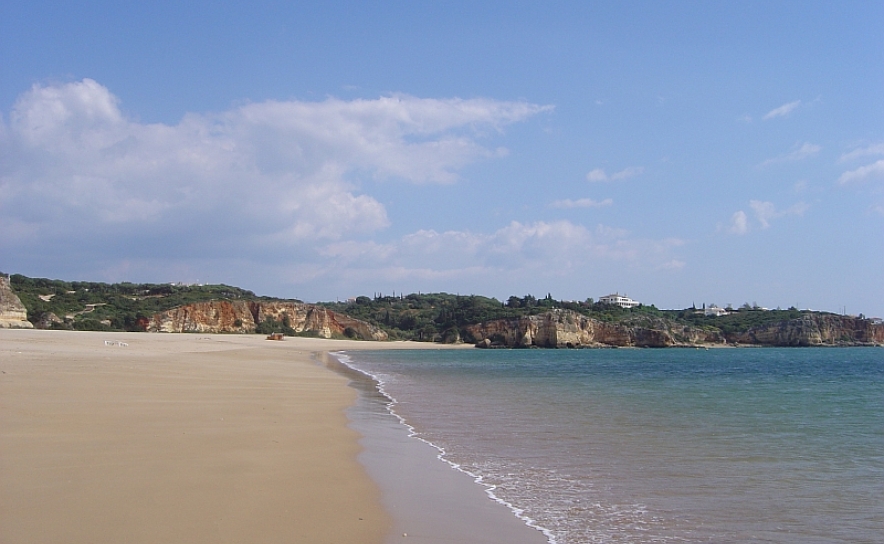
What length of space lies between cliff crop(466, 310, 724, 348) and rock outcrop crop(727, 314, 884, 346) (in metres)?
10.3

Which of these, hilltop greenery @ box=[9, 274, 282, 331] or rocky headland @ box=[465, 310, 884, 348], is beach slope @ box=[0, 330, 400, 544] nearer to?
hilltop greenery @ box=[9, 274, 282, 331]

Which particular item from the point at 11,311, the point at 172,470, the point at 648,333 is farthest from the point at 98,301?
the point at 648,333

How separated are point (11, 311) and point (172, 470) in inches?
2321

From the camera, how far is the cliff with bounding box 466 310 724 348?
103438 millimetres

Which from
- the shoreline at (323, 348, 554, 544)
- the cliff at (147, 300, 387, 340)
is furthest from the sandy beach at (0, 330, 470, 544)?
the cliff at (147, 300, 387, 340)

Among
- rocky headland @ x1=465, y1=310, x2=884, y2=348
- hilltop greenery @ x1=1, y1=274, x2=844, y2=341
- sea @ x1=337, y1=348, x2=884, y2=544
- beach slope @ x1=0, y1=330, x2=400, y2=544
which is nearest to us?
beach slope @ x1=0, y1=330, x2=400, y2=544

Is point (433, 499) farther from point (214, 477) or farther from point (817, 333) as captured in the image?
point (817, 333)

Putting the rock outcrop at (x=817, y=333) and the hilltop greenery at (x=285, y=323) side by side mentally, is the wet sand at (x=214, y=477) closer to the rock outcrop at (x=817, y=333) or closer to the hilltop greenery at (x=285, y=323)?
the hilltop greenery at (x=285, y=323)

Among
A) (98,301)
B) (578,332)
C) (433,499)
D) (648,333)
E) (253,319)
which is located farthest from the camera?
(648,333)

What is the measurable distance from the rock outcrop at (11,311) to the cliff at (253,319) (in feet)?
54.8

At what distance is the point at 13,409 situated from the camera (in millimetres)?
9695

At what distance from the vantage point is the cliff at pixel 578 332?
10344 centimetres

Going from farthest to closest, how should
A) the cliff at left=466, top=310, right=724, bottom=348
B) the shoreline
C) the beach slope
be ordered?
the cliff at left=466, top=310, right=724, bottom=348, the shoreline, the beach slope

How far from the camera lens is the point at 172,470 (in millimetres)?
6840
